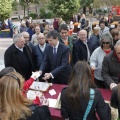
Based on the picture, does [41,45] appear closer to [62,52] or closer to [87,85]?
[62,52]

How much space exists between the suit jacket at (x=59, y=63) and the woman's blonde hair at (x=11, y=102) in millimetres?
1948

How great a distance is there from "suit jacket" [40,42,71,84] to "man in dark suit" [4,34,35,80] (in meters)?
0.42

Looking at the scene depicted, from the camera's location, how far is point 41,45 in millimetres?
4828

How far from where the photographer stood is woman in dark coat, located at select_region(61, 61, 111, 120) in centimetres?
214

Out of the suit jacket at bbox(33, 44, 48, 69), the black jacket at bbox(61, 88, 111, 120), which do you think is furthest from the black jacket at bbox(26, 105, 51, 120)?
the suit jacket at bbox(33, 44, 48, 69)

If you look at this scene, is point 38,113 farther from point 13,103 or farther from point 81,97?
point 81,97

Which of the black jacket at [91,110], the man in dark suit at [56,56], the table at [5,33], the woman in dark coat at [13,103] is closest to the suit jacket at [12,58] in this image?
the man in dark suit at [56,56]

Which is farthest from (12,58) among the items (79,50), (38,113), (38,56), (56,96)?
(38,113)

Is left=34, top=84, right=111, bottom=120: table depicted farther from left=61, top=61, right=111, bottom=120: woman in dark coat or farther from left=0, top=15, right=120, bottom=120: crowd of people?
left=61, top=61, right=111, bottom=120: woman in dark coat

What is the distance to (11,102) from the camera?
70.8 inches

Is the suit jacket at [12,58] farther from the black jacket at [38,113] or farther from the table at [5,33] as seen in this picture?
the table at [5,33]

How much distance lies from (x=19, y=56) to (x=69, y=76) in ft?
3.74

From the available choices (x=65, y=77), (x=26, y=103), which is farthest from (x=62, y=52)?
(x=26, y=103)

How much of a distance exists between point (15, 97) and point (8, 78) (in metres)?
0.19
